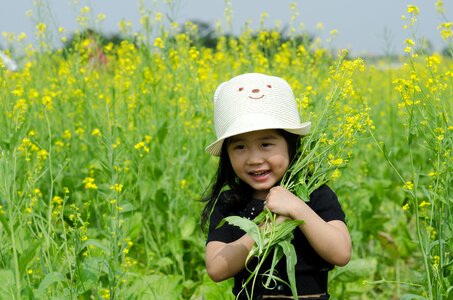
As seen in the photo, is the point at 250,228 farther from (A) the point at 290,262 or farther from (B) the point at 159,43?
(B) the point at 159,43

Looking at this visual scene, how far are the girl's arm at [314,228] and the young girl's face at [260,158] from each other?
0.11 m

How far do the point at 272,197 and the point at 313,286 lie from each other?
0.32m

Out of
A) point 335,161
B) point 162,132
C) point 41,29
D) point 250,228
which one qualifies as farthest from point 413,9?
point 41,29

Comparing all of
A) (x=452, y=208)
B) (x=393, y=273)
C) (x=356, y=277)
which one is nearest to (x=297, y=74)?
(x=393, y=273)

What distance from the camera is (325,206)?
200 centimetres

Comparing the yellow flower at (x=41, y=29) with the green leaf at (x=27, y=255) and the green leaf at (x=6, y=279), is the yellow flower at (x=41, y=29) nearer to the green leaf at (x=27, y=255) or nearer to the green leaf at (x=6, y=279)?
the green leaf at (x=6, y=279)

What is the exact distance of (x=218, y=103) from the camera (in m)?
2.10

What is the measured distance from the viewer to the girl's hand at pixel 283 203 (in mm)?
1802

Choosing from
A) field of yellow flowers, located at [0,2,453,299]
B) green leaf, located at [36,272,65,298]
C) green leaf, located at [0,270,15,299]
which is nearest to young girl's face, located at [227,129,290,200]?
field of yellow flowers, located at [0,2,453,299]

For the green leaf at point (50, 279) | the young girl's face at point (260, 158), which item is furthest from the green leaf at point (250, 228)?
the green leaf at point (50, 279)

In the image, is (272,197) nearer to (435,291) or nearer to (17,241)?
(435,291)

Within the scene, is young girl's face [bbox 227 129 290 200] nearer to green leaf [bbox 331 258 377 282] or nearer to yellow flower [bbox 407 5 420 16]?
yellow flower [bbox 407 5 420 16]

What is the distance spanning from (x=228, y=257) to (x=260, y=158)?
271mm

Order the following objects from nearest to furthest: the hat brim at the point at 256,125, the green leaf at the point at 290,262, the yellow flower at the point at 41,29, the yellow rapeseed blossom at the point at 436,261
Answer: the green leaf at the point at 290,262, the hat brim at the point at 256,125, the yellow rapeseed blossom at the point at 436,261, the yellow flower at the point at 41,29
